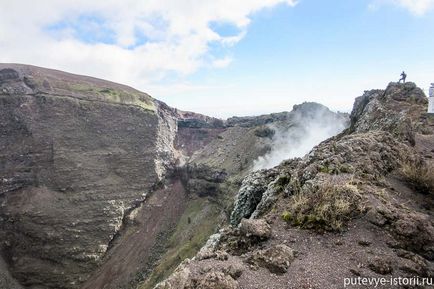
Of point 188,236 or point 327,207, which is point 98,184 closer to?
point 188,236

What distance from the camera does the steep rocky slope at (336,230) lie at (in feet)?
22.5

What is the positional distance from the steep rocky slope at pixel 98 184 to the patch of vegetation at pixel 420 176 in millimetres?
39777

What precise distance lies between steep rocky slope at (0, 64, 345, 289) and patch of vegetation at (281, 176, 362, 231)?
131 ft

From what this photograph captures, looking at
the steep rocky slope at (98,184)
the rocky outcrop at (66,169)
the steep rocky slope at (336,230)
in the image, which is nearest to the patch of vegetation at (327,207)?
the steep rocky slope at (336,230)

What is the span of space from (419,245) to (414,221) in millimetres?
604

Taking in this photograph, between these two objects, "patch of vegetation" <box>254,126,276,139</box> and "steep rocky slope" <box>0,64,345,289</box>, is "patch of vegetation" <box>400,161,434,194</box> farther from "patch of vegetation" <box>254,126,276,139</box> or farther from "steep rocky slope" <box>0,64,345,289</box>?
"patch of vegetation" <box>254,126,276,139</box>

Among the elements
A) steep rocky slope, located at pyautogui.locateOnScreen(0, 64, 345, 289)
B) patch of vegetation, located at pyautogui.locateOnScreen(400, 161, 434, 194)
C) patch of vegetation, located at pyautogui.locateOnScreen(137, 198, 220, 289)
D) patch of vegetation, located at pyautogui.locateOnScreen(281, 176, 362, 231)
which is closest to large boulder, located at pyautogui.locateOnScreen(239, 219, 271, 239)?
patch of vegetation, located at pyautogui.locateOnScreen(281, 176, 362, 231)

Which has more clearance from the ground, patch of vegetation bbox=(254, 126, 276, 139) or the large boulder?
patch of vegetation bbox=(254, 126, 276, 139)

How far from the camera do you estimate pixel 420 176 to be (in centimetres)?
1002

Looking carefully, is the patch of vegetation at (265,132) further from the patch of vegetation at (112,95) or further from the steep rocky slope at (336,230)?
the steep rocky slope at (336,230)

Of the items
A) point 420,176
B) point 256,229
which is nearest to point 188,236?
point 420,176

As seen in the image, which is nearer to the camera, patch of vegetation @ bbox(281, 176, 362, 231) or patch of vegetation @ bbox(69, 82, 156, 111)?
patch of vegetation @ bbox(281, 176, 362, 231)

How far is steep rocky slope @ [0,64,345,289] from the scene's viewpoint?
53.5 meters

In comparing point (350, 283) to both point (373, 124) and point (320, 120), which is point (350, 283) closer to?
point (373, 124)
